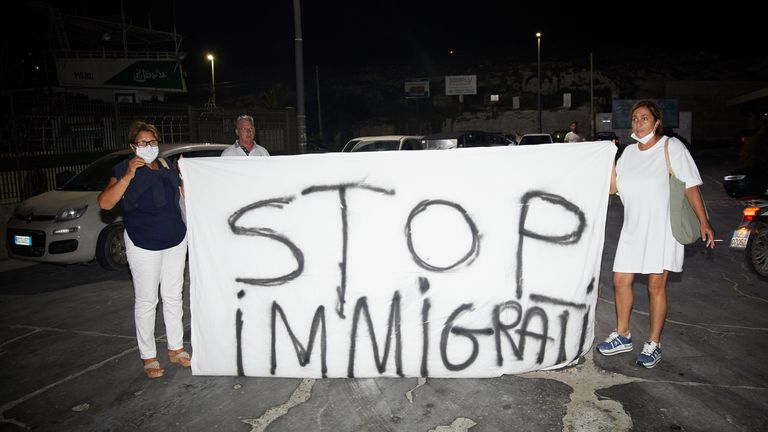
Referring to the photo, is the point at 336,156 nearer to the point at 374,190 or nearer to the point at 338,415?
the point at 374,190

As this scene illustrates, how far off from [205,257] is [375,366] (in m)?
1.36

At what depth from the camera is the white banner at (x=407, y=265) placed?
3609mm

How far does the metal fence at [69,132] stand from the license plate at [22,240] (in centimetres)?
169

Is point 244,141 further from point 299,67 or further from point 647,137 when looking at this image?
point 299,67

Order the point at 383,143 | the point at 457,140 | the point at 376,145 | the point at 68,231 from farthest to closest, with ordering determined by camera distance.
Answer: the point at 457,140 < the point at 376,145 < the point at 383,143 < the point at 68,231

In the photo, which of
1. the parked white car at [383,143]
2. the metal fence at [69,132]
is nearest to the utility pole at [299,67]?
the parked white car at [383,143]

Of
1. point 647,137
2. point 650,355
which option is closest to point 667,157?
point 647,137

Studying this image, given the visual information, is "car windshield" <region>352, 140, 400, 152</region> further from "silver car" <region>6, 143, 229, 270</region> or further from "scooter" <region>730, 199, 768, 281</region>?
"scooter" <region>730, 199, 768, 281</region>

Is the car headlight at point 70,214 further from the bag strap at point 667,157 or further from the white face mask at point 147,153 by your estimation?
the bag strap at point 667,157

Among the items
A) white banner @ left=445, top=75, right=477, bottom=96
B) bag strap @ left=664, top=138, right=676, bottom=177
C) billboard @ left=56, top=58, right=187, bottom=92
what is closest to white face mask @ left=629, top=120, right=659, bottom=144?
bag strap @ left=664, top=138, right=676, bottom=177

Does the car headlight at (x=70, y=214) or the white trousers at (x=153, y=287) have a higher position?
the car headlight at (x=70, y=214)

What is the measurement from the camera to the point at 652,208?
12.3 feet

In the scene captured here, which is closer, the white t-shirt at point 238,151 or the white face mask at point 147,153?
the white face mask at point 147,153

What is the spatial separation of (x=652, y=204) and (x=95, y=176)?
7205mm
